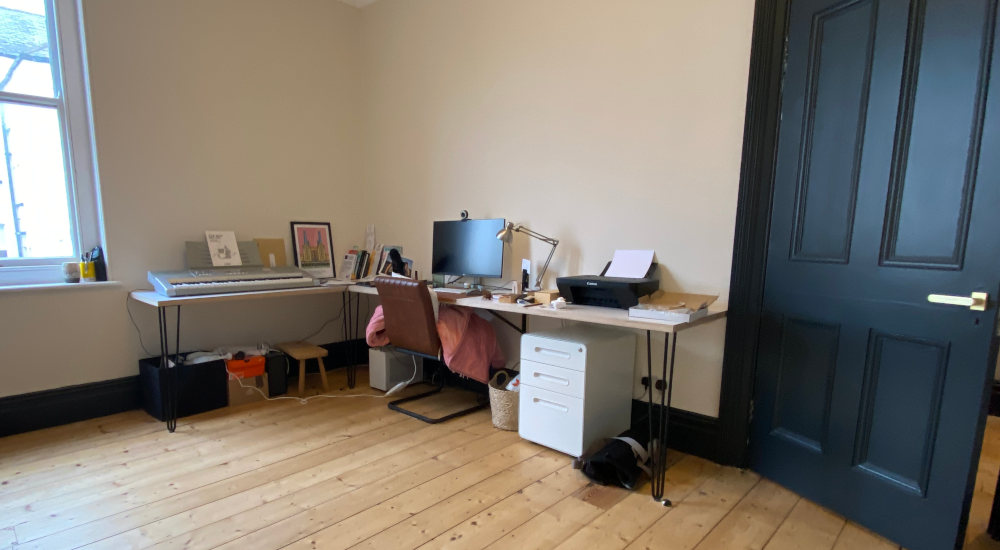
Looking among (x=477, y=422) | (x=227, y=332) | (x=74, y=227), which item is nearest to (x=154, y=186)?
(x=74, y=227)

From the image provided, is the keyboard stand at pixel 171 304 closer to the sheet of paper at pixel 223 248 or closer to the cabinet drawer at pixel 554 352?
the sheet of paper at pixel 223 248

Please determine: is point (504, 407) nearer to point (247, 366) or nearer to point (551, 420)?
point (551, 420)

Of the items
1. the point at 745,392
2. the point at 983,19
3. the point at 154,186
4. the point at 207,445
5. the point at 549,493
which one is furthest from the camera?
the point at 154,186

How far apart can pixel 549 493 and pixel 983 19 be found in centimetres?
226

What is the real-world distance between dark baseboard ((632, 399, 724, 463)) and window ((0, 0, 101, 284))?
358 centimetres

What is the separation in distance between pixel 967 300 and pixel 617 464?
136cm

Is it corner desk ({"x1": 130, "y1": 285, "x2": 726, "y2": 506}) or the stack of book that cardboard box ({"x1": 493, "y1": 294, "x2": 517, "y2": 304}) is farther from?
the stack of book

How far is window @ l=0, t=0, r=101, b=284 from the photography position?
8.65 feet

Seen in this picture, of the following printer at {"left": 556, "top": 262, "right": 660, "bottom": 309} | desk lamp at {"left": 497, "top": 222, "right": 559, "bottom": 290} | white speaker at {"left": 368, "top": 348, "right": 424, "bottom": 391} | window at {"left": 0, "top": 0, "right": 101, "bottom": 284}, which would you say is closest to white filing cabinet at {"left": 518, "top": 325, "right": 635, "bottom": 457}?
printer at {"left": 556, "top": 262, "right": 660, "bottom": 309}

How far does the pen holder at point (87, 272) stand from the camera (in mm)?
2793

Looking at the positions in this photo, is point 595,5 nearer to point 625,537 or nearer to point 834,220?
point 834,220

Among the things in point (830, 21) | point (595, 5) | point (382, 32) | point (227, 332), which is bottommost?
point (227, 332)

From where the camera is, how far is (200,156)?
3217 millimetres

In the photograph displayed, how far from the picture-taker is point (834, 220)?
1903mm
